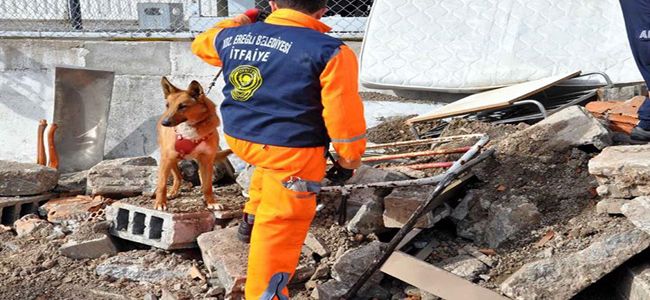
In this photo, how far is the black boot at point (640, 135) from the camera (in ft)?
16.0

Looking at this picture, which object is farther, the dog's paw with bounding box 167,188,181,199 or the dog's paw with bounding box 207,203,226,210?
the dog's paw with bounding box 167,188,181,199

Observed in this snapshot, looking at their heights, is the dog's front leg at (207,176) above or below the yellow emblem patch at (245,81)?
below

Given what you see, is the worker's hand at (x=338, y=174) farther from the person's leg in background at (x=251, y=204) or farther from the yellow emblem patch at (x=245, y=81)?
the yellow emblem patch at (x=245, y=81)

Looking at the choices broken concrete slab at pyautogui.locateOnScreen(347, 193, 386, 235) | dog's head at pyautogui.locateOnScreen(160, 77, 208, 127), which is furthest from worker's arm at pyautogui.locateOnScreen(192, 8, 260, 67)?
broken concrete slab at pyautogui.locateOnScreen(347, 193, 386, 235)

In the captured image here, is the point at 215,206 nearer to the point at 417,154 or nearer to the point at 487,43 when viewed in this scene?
the point at 417,154

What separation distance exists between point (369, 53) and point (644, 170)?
3.15 meters

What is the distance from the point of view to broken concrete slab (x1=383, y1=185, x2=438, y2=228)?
4250mm

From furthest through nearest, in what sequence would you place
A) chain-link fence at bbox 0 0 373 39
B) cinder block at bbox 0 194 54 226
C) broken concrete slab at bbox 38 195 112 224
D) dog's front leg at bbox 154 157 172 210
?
chain-link fence at bbox 0 0 373 39
cinder block at bbox 0 194 54 226
broken concrete slab at bbox 38 195 112 224
dog's front leg at bbox 154 157 172 210

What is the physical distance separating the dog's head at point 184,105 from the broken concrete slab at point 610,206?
8.56ft

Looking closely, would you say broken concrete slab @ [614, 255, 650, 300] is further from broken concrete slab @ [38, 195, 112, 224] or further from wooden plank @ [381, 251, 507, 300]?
broken concrete slab @ [38, 195, 112, 224]

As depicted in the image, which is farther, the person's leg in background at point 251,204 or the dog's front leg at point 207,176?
the dog's front leg at point 207,176

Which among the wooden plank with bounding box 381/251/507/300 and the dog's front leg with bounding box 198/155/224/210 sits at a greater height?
the wooden plank with bounding box 381/251/507/300

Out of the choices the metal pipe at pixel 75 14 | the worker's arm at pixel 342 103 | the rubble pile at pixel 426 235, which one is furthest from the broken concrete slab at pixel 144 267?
the metal pipe at pixel 75 14

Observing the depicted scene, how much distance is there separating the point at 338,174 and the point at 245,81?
3.18 feet
